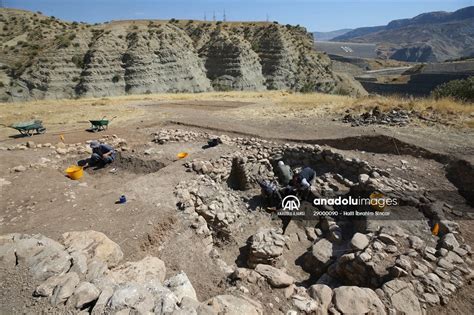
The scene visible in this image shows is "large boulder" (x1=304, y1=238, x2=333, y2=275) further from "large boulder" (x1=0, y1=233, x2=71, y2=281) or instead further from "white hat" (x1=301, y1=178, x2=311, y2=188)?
"large boulder" (x1=0, y1=233, x2=71, y2=281)

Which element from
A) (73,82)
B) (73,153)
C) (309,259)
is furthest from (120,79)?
(309,259)

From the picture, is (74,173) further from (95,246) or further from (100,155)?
(95,246)

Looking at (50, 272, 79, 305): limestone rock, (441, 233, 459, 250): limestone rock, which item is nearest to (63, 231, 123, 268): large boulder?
(50, 272, 79, 305): limestone rock

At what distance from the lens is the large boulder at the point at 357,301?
4.98 metres

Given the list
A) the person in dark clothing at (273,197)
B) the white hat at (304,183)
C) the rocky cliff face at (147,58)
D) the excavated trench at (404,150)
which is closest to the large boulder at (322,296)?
the person in dark clothing at (273,197)

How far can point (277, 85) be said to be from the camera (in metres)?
44.9

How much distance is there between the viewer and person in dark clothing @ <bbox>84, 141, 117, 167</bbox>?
10883 millimetres

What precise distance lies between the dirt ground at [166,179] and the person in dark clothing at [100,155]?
1.12ft

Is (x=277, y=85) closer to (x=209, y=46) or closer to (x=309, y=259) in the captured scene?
(x=209, y=46)

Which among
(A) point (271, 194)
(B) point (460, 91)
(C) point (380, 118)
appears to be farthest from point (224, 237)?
(B) point (460, 91)

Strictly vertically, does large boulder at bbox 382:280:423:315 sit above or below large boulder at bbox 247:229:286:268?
above

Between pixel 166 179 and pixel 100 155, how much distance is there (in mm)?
3417

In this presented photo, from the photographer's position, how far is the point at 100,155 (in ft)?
35.8

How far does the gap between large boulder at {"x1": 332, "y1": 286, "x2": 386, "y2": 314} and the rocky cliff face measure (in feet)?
102
